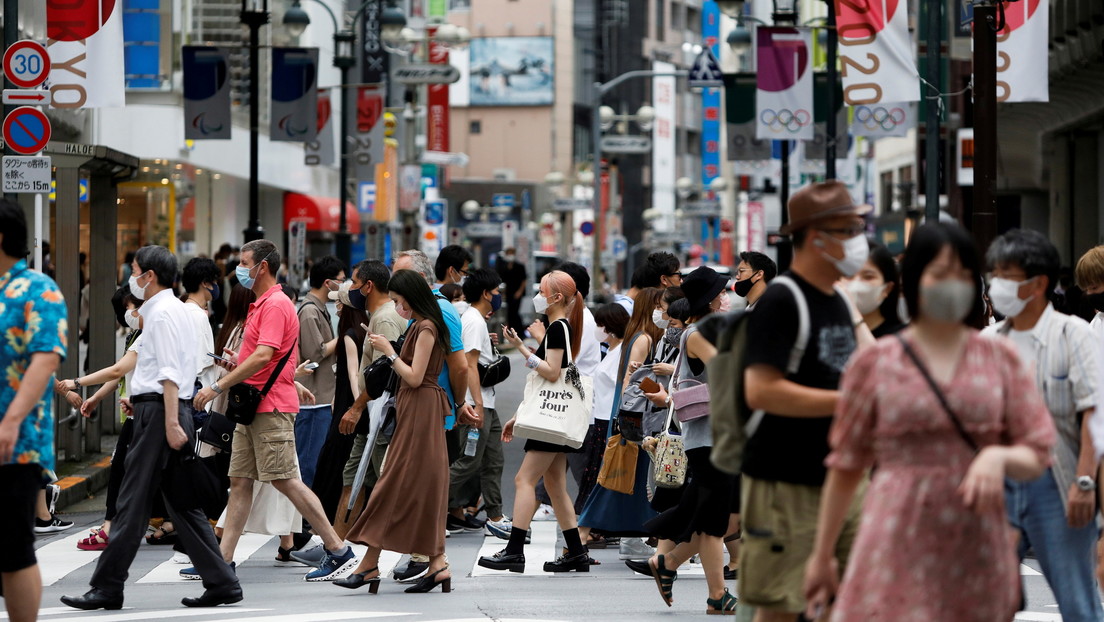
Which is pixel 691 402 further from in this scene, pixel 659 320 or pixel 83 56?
pixel 83 56

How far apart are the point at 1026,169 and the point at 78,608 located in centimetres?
3106

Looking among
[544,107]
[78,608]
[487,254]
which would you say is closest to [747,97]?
[78,608]

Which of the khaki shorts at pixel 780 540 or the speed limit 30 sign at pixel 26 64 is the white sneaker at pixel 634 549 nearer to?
the khaki shorts at pixel 780 540

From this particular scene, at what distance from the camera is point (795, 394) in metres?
5.69

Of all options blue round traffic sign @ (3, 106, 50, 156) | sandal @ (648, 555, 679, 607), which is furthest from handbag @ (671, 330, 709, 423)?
blue round traffic sign @ (3, 106, 50, 156)

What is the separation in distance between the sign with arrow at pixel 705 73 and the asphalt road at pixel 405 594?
24.6 meters

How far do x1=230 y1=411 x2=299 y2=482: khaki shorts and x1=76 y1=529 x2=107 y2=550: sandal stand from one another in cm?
198

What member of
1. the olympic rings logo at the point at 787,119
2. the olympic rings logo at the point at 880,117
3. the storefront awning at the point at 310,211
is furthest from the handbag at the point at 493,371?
the storefront awning at the point at 310,211

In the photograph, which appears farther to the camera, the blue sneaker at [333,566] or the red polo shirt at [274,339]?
the blue sneaker at [333,566]

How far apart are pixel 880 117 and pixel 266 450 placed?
17.0 meters

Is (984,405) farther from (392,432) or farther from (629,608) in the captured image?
(392,432)

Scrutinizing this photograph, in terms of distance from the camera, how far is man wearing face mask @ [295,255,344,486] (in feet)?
41.5

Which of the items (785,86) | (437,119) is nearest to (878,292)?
(785,86)

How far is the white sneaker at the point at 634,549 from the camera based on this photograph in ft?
39.4
